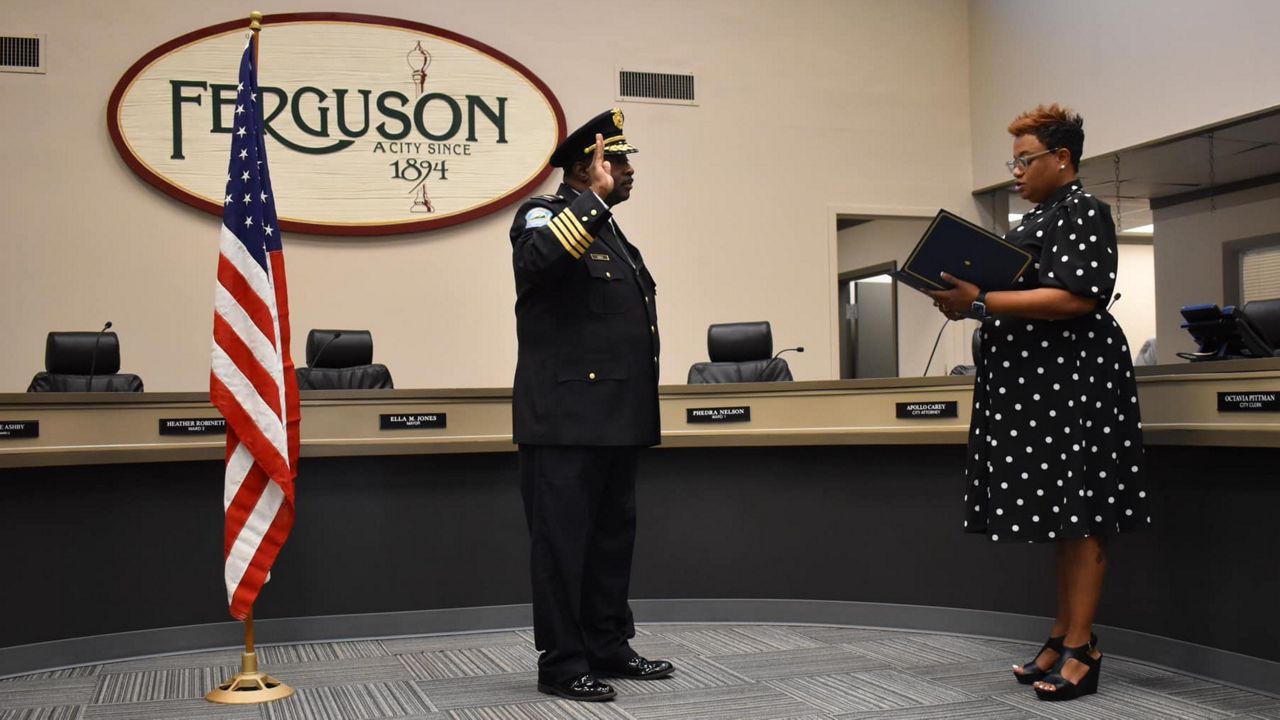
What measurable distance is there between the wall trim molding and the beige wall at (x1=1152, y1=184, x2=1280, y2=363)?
19.5ft

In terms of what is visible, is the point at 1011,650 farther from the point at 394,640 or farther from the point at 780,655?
the point at 394,640

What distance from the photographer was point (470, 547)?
3.80 meters

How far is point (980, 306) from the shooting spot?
2.81 m

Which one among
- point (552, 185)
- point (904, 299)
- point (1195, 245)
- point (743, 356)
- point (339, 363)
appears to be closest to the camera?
point (339, 363)

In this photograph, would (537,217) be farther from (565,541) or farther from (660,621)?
(660,621)

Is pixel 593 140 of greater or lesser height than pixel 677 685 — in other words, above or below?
above

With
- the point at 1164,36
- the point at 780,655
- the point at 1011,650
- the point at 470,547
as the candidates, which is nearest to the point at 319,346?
the point at 470,547

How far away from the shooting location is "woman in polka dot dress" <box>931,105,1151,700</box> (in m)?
2.74

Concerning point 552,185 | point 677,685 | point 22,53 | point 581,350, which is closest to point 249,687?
point 677,685

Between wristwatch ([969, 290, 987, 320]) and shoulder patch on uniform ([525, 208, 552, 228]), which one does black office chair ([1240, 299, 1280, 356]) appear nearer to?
wristwatch ([969, 290, 987, 320])

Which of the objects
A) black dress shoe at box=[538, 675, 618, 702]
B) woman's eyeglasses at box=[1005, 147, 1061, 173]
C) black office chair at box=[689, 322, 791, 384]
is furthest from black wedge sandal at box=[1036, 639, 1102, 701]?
black office chair at box=[689, 322, 791, 384]

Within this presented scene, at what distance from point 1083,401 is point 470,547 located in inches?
79.3

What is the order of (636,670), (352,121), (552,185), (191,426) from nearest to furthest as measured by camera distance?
1. (636,670)
2. (191,426)
3. (352,121)
4. (552,185)

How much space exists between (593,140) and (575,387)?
64 cm
